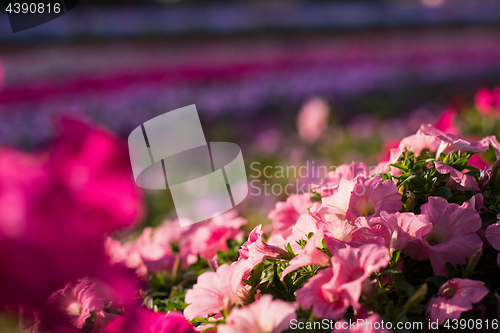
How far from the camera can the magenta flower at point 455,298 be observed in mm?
513

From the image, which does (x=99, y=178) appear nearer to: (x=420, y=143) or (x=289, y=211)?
(x=289, y=211)

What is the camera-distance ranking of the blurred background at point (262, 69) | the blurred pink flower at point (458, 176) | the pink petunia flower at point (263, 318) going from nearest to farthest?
the pink petunia flower at point (263, 318)
the blurred pink flower at point (458, 176)
the blurred background at point (262, 69)

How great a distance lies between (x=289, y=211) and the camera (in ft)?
2.85

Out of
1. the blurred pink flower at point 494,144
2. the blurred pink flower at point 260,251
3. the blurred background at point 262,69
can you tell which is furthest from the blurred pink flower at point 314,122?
the blurred pink flower at point 260,251

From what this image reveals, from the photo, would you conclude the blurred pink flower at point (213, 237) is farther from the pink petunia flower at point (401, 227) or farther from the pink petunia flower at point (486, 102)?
the pink petunia flower at point (486, 102)

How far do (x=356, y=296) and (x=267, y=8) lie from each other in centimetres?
1109

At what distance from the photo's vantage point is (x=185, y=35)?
31.5 ft

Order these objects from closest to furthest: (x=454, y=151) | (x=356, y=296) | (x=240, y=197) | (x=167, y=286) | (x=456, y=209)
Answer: (x=356, y=296) → (x=456, y=209) → (x=454, y=151) → (x=167, y=286) → (x=240, y=197)

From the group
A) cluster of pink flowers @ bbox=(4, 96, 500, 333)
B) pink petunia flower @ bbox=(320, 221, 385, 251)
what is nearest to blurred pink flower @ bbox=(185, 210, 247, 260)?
cluster of pink flowers @ bbox=(4, 96, 500, 333)

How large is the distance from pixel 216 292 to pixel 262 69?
5914 millimetres

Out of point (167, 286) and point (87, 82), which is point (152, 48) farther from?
point (167, 286)

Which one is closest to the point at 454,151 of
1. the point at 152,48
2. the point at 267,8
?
the point at 152,48

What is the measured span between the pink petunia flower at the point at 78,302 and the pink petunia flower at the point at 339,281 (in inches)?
12.4

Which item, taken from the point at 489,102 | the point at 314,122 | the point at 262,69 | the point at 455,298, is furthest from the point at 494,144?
the point at 262,69
